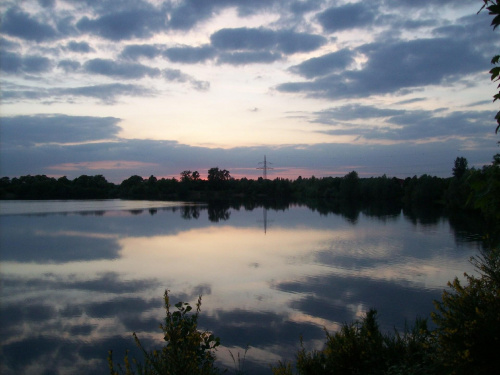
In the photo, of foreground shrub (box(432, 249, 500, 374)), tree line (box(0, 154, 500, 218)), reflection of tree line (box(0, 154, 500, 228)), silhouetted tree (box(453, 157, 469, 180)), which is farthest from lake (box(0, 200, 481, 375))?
silhouetted tree (box(453, 157, 469, 180))

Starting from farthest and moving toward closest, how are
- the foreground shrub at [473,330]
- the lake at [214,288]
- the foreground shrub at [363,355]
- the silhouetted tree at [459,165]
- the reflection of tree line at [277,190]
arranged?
the silhouetted tree at [459,165] < the reflection of tree line at [277,190] < the lake at [214,288] < the foreground shrub at [363,355] < the foreground shrub at [473,330]

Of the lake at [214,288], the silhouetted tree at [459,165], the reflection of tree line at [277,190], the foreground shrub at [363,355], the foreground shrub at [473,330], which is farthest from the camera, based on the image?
the silhouetted tree at [459,165]

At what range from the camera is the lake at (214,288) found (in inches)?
319

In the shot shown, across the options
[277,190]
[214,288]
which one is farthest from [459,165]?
[214,288]

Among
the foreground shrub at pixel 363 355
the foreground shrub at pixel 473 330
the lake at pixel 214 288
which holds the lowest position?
the lake at pixel 214 288

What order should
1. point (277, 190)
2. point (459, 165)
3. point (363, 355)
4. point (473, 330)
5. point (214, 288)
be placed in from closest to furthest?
point (473, 330)
point (363, 355)
point (214, 288)
point (459, 165)
point (277, 190)

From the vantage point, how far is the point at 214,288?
12422 mm

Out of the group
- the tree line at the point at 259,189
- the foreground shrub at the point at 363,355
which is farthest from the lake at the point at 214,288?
the tree line at the point at 259,189

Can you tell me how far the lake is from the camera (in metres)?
8.11

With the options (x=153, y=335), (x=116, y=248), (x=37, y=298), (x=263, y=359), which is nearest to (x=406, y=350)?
(x=263, y=359)

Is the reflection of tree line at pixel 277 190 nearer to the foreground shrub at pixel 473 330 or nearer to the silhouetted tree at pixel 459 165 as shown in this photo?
the silhouetted tree at pixel 459 165

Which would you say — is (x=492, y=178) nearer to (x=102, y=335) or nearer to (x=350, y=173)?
(x=102, y=335)

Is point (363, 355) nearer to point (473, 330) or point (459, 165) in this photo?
A: point (473, 330)

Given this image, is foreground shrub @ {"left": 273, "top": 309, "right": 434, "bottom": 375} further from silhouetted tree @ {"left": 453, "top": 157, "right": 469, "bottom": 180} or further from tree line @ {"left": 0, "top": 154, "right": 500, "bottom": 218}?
silhouetted tree @ {"left": 453, "top": 157, "right": 469, "bottom": 180}
